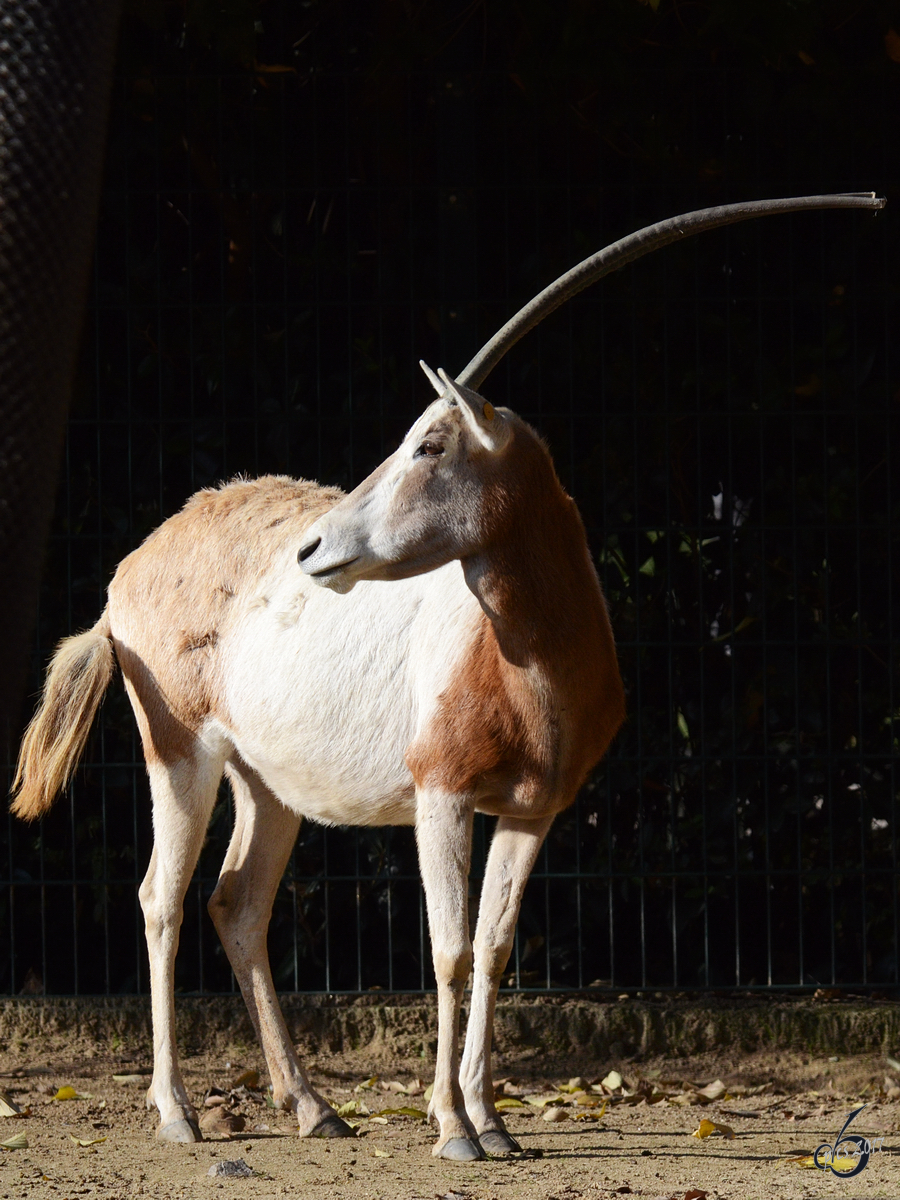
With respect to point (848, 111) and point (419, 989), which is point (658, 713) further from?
point (848, 111)

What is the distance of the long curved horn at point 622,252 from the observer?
3527 millimetres

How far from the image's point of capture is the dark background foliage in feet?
17.7

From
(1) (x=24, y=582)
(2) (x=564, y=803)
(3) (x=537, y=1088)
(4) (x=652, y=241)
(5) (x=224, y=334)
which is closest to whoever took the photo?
(1) (x=24, y=582)

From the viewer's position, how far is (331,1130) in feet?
14.3

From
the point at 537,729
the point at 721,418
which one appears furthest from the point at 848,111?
the point at 537,729

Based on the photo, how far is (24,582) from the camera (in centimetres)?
96

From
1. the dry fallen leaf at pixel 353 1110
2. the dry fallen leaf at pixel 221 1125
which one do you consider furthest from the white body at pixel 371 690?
the dry fallen leaf at pixel 353 1110

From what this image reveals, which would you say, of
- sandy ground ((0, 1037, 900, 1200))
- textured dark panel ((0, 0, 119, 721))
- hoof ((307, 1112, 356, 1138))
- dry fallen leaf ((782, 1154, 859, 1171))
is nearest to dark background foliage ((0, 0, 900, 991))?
sandy ground ((0, 1037, 900, 1200))

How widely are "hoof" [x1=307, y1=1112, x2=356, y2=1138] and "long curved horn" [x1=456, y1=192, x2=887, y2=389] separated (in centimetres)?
234

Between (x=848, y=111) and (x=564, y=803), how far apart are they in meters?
3.15

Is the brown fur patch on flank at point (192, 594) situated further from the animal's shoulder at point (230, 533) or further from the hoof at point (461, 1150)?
the hoof at point (461, 1150)

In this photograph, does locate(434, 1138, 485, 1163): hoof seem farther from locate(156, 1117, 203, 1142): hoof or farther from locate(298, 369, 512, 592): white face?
locate(298, 369, 512, 592): white face

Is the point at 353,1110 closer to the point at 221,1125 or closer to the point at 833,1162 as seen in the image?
the point at 221,1125

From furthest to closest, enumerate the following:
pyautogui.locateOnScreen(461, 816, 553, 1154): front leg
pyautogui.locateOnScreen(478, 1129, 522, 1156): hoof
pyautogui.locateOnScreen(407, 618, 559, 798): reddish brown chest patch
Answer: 1. pyautogui.locateOnScreen(461, 816, 553, 1154): front leg
2. pyautogui.locateOnScreen(478, 1129, 522, 1156): hoof
3. pyautogui.locateOnScreen(407, 618, 559, 798): reddish brown chest patch
